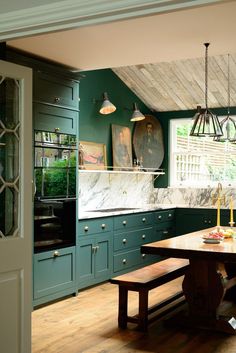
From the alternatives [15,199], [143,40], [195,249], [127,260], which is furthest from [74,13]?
[127,260]

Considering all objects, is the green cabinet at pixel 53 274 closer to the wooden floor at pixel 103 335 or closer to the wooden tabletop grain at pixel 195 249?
the wooden floor at pixel 103 335

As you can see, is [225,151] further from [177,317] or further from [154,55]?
[177,317]

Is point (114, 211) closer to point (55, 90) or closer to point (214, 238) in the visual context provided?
point (55, 90)

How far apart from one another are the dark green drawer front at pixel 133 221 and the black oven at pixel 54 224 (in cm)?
93

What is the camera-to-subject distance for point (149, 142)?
322 inches

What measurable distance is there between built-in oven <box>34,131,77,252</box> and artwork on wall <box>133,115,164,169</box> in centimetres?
260

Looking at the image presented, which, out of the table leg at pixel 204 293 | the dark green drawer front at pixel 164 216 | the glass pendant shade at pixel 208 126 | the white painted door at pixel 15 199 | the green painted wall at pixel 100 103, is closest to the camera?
the white painted door at pixel 15 199

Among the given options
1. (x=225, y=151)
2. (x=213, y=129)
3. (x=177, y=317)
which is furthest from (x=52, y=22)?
(x=225, y=151)

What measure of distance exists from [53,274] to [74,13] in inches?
138

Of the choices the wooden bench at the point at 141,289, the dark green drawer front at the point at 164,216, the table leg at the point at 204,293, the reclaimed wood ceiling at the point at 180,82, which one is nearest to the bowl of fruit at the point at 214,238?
the table leg at the point at 204,293

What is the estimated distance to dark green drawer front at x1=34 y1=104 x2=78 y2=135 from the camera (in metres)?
5.00

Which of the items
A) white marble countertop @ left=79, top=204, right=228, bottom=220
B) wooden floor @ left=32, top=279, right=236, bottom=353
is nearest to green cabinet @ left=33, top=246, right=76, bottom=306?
wooden floor @ left=32, top=279, right=236, bottom=353

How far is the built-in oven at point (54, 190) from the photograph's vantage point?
4.98 metres

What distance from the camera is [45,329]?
14.3 ft
